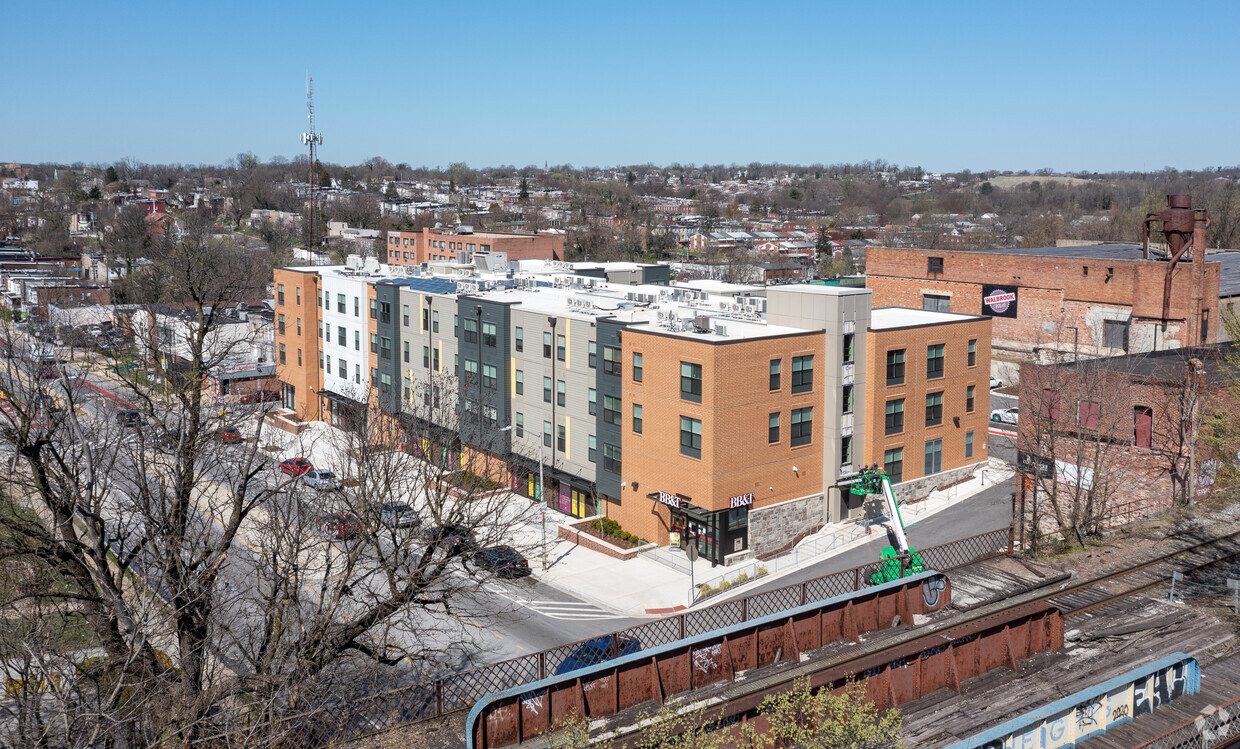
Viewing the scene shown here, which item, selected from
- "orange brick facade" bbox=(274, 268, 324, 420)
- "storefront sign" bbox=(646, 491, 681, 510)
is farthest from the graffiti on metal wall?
"orange brick facade" bbox=(274, 268, 324, 420)

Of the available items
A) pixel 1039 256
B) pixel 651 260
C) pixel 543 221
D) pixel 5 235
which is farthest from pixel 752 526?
pixel 5 235

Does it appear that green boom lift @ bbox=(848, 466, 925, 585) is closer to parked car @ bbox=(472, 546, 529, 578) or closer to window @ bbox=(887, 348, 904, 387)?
window @ bbox=(887, 348, 904, 387)

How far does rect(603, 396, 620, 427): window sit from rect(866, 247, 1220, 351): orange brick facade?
35662 millimetres

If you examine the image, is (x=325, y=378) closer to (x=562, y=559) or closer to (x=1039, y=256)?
(x=562, y=559)

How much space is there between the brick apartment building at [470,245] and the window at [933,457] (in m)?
62.4

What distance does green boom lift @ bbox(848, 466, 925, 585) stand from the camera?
2709 cm

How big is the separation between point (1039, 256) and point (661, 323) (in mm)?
43706

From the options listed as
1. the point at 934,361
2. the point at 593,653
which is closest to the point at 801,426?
the point at 934,361

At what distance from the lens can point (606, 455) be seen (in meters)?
42.7

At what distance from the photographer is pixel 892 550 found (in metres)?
30.6

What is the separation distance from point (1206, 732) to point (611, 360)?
2720cm

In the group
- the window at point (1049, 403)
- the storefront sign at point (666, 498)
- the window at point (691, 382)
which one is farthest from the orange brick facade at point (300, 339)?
the window at point (1049, 403)

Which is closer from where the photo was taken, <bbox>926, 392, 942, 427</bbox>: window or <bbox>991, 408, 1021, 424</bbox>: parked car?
<bbox>926, 392, 942, 427</bbox>: window

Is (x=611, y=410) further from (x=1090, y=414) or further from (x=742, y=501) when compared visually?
(x=1090, y=414)
